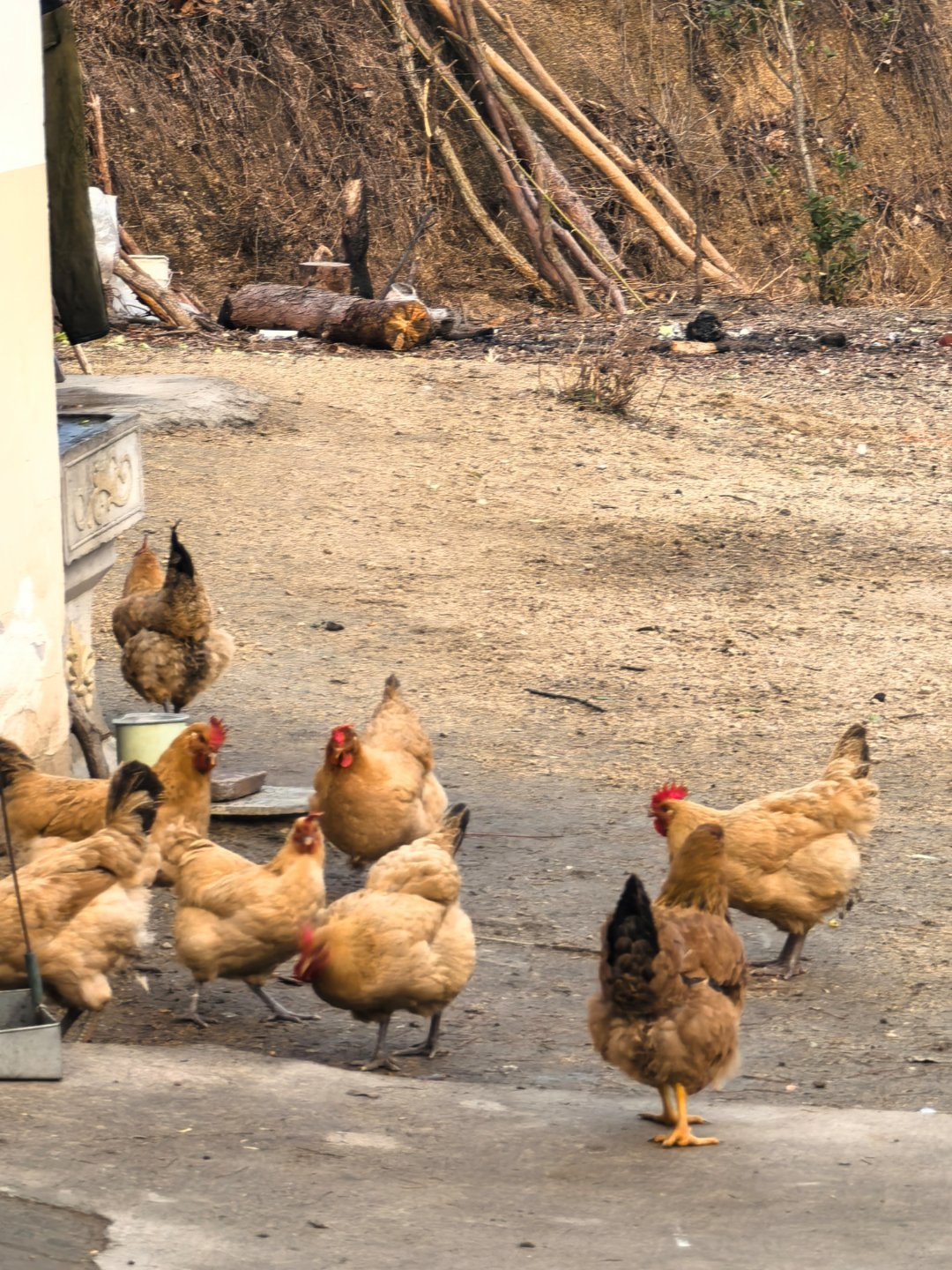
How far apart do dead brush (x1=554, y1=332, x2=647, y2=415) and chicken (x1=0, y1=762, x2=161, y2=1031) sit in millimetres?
9490

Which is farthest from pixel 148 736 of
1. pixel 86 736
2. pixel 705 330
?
pixel 705 330

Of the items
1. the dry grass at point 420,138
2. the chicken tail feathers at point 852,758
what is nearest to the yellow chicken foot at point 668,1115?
the chicken tail feathers at point 852,758

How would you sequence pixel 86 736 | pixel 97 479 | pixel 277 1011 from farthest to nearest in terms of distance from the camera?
pixel 97 479 < pixel 86 736 < pixel 277 1011

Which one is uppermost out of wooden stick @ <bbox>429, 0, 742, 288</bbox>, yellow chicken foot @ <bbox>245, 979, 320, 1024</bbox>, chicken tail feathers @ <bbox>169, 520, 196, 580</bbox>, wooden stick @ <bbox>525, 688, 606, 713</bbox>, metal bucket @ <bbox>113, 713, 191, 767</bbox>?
wooden stick @ <bbox>429, 0, 742, 288</bbox>

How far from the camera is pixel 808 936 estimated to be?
6090 millimetres

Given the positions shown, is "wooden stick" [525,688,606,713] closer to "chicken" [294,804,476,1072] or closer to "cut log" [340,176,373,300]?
"chicken" [294,804,476,1072]

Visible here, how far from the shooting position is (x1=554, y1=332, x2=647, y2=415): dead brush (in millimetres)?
13812

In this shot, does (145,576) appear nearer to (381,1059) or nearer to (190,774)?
(190,774)

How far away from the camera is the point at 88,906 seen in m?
4.61

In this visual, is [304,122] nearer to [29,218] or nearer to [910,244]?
[910,244]

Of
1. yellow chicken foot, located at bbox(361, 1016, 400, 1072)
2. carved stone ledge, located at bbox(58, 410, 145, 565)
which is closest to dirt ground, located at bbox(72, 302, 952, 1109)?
yellow chicken foot, located at bbox(361, 1016, 400, 1072)

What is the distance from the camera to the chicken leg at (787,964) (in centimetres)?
564

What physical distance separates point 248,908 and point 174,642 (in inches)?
99.3

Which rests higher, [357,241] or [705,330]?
[357,241]
